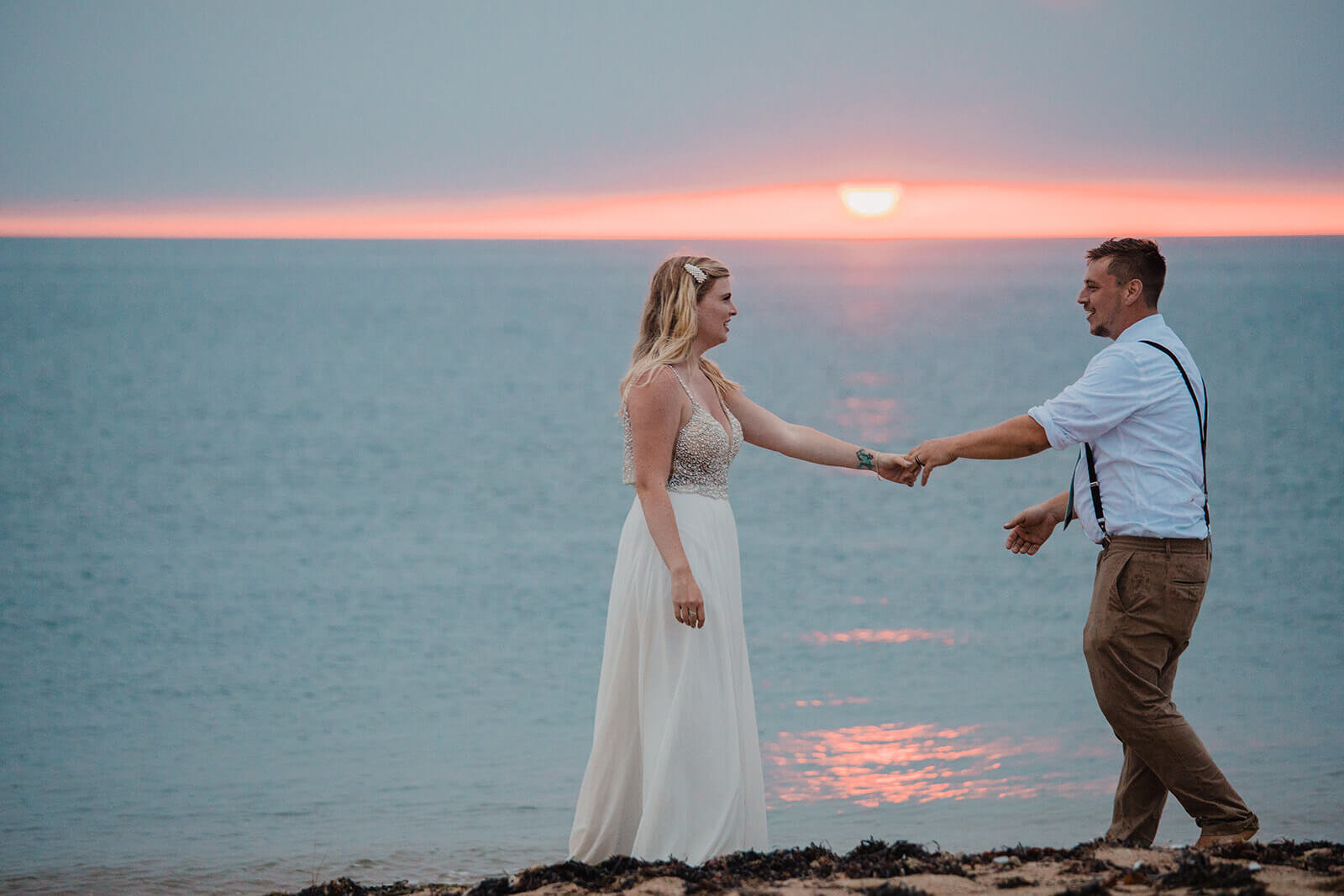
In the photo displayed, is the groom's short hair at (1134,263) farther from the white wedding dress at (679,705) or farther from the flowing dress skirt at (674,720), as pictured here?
the flowing dress skirt at (674,720)

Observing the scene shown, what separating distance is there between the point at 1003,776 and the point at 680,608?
388cm

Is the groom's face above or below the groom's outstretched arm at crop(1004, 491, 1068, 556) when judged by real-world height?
above

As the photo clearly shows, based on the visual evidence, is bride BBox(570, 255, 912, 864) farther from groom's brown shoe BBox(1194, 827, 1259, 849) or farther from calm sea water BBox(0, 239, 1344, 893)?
calm sea water BBox(0, 239, 1344, 893)

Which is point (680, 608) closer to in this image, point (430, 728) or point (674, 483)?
point (674, 483)

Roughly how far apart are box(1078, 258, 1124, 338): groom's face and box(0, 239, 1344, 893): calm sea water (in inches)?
116

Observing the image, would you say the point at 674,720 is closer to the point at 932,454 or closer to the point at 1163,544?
the point at 932,454

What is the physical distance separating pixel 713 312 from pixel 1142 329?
1.61 m

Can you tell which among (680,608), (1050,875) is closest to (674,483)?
(680,608)

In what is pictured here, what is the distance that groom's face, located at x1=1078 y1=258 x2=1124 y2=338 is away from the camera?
15.6 ft

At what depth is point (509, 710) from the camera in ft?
29.5

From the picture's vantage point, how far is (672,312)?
4.71m

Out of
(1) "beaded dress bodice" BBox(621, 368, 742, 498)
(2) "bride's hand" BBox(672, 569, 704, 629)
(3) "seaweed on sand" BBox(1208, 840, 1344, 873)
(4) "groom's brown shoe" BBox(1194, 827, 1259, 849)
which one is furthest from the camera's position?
(1) "beaded dress bodice" BBox(621, 368, 742, 498)

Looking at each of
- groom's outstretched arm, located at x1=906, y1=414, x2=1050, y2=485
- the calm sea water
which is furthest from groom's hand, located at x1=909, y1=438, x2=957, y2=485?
the calm sea water

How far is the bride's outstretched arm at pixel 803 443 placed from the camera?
5250mm
